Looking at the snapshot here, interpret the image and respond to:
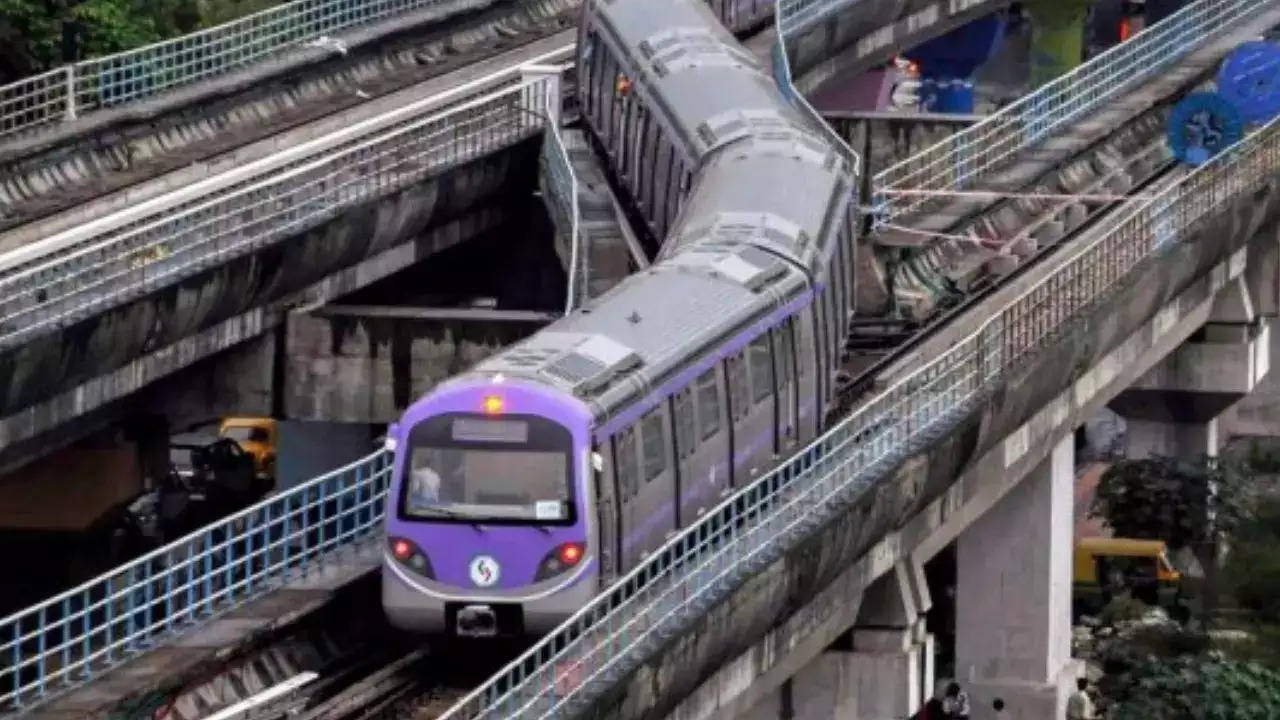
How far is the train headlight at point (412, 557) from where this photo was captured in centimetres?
3016

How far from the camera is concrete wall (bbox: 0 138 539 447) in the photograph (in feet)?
124

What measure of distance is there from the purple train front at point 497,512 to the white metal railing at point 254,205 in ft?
25.5

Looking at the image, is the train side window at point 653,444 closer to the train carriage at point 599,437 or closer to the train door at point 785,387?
the train carriage at point 599,437

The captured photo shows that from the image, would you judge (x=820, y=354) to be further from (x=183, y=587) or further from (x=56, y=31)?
(x=56, y=31)

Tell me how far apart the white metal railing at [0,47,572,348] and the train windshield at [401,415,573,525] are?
7.68 metres

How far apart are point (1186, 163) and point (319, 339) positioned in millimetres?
15880

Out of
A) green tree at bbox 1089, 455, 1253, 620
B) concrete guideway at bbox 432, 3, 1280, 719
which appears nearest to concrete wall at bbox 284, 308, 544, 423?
concrete guideway at bbox 432, 3, 1280, 719

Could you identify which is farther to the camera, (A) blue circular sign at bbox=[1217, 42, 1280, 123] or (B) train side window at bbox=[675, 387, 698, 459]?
(A) blue circular sign at bbox=[1217, 42, 1280, 123]

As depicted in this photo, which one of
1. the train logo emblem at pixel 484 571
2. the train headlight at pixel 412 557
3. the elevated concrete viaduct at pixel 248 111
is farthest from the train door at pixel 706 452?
the elevated concrete viaduct at pixel 248 111

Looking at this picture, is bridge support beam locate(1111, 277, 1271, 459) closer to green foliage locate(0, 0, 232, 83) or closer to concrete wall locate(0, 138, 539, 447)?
concrete wall locate(0, 138, 539, 447)

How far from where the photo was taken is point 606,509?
30453 mm

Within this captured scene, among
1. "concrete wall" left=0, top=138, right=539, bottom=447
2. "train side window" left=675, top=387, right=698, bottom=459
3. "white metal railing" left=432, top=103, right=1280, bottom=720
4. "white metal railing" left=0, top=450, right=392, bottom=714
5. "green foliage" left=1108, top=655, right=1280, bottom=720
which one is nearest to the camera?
"white metal railing" left=432, top=103, right=1280, bottom=720

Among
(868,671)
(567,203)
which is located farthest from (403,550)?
(567,203)

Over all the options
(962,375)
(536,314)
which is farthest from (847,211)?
(536,314)
